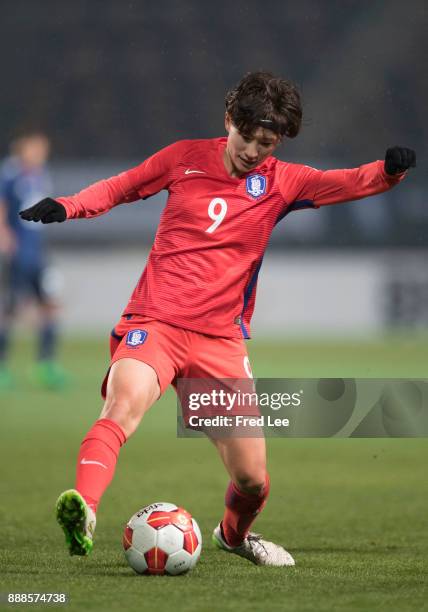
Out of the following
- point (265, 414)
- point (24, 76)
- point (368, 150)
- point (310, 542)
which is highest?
point (24, 76)

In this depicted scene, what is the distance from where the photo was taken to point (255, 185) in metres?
4.40

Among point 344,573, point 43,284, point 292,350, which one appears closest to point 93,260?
point 292,350

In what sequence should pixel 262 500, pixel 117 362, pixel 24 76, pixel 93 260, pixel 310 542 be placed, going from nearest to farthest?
pixel 117 362
pixel 262 500
pixel 310 542
pixel 93 260
pixel 24 76

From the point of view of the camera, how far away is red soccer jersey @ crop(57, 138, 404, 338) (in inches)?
168

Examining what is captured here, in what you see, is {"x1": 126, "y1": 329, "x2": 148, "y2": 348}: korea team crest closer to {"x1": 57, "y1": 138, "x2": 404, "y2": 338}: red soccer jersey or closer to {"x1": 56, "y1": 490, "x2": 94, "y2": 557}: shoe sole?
{"x1": 57, "y1": 138, "x2": 404, "y2": 338}: red soccer jersey

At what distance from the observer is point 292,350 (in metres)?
14.4

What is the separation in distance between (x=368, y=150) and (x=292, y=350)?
488cm

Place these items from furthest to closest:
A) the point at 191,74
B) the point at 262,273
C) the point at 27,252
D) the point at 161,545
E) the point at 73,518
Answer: the point at 191,74
the point at 262,273
the point at 27,252
the point at 161,545
the point at 73,518

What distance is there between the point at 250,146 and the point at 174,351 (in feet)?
2.52

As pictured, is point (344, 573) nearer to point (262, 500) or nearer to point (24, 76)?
point (262, 500)

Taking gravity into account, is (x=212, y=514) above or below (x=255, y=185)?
below

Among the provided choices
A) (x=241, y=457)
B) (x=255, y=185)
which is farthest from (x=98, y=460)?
(x=255, y=185)

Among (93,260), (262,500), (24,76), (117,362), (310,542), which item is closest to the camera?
(117,362)

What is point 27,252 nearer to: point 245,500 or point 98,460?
point 245,500
